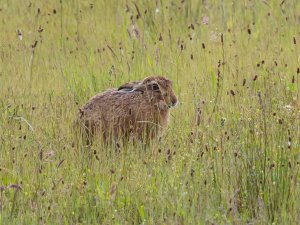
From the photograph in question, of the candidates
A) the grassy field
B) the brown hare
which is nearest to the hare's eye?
the brown hare

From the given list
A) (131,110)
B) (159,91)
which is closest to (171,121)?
(159,91)

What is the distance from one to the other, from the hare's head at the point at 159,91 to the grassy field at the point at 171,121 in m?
0.18

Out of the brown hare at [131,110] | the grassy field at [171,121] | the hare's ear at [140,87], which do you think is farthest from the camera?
the hare's ear at [140,87]

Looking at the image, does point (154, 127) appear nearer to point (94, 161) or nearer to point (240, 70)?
point (94, 161)

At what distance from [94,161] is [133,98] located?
3.17 feet

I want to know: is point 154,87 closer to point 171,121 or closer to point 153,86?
point 153,86

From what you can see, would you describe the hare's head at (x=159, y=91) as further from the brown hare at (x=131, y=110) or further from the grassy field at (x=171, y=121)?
A: the grassy field at (x=171, y=121)

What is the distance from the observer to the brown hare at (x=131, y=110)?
6.53 m

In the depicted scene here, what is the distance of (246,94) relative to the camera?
23.7 ft

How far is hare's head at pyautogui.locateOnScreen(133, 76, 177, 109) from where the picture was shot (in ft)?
21.9

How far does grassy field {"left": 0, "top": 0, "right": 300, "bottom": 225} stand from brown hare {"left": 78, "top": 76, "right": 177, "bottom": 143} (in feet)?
0.48

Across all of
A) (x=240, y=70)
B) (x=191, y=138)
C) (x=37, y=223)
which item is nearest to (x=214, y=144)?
(x=191, y=138)

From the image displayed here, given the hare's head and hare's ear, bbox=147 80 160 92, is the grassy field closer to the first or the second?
the hare's head

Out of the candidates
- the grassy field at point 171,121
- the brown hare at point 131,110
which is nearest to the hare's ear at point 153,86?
the brown hare at point 131,110
